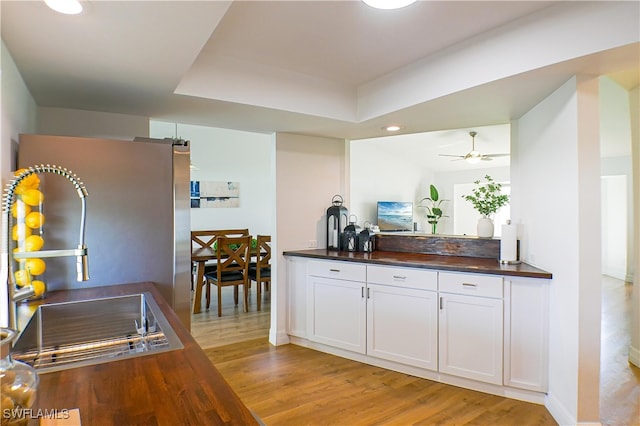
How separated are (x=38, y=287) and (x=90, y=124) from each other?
4.85ft

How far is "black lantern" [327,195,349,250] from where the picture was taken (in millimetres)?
3543

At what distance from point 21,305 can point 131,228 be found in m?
0.62

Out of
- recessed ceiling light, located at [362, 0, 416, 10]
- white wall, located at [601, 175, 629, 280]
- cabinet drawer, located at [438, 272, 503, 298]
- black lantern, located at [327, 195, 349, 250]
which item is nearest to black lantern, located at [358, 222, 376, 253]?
black lantern, located at [327, 195, 349, 250]

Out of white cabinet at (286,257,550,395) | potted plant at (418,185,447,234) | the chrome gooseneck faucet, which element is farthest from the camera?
potted plant at (418,185,447,234)

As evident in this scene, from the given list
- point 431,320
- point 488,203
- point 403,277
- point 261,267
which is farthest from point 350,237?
point 261,267

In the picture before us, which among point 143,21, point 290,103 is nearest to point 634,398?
point 290,103

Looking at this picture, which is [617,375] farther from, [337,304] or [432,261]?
[337,304]

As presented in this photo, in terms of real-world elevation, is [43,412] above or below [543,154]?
below

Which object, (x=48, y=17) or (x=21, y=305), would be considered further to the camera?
(x=21, y=305)

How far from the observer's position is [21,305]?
1.58 metres

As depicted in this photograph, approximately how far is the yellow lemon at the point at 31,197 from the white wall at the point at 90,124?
1254mm

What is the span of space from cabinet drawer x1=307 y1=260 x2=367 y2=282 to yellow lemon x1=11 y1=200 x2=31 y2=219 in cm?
213

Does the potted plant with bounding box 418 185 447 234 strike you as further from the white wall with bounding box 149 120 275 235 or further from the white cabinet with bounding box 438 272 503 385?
the white wall with bounding box 149 120 275 235

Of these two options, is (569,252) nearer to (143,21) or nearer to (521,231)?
(521,231)
